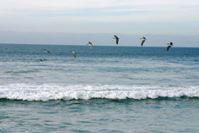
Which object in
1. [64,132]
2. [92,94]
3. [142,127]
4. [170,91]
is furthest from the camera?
[170,91]

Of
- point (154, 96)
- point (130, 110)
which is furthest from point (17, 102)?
point (154, 96)

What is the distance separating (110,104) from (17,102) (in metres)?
4.65

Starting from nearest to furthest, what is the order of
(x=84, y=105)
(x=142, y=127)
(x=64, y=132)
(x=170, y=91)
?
1. (x=64, y=132)
2. (x=142, y=127)
3. (x=84, y=105)
4. (x=170, y=91)

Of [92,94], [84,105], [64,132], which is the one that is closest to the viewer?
[64,132]

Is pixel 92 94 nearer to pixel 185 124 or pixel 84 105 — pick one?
pixel 84 105

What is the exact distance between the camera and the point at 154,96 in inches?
1075

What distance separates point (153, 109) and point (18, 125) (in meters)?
7.43

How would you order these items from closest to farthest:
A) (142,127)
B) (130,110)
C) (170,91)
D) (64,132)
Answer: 1. (64,132)
2. (142,127)
3. (130,110)
4. (170,91)

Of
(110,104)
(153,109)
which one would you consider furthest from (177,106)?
(110,104)

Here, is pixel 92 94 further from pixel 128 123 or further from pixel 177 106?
pixel 128 123

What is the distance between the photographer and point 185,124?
59.4ft

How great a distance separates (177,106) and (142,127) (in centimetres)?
649

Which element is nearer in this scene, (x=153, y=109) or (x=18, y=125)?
(x=18, y=125)

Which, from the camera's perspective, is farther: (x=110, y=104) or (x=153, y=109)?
(x=110, y=104)
